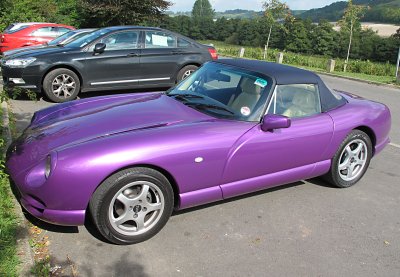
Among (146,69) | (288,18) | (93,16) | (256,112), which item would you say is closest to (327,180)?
(256,112)

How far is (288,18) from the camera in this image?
107ft

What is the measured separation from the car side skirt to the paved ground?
0.25 meters

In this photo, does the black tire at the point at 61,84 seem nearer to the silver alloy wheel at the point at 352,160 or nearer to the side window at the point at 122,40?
the side window at the point at 122,40

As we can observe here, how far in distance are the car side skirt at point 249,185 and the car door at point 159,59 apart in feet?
16.7

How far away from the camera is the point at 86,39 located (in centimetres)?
812

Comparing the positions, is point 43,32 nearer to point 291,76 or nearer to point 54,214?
point 291,76

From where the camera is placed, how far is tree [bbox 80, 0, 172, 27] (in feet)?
84.0

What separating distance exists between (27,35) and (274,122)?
42.6 feet

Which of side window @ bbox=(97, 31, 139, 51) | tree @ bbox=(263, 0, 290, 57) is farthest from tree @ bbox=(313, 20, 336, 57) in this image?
side window @ bbox=(97, 31, 139, 51)

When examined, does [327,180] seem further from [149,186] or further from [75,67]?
[75,67]

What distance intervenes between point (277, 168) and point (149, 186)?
1.35m

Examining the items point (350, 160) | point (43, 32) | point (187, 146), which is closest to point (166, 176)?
point (187, 146)

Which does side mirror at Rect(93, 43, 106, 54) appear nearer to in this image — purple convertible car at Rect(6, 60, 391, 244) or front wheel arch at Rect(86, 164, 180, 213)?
purple convertible car at Rect(6, 60, 391, 244)

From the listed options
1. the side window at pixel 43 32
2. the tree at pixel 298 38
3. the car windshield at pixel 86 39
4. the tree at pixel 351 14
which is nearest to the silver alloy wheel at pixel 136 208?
the car windshield at pixel 86 39
